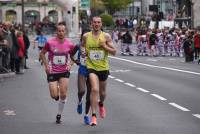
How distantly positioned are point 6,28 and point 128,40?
64.3ft

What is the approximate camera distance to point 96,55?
42.5 feet

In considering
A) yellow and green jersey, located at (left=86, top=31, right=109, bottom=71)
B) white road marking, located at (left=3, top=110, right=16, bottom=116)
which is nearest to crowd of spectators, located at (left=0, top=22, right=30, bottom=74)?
white road marking, located at (left=3, top=110, right=16, bottom=116)

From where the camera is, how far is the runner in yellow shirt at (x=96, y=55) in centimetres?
1286

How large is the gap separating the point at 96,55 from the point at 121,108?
9.51 feet

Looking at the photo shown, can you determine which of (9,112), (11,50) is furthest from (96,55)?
(11,50)

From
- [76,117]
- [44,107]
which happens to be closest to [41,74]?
[44,107]

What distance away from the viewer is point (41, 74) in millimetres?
28562

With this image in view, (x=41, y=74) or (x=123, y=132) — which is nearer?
(x=123, y=132)

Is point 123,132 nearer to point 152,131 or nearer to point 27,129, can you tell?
point 152,131

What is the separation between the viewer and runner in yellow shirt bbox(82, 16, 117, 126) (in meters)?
12.9

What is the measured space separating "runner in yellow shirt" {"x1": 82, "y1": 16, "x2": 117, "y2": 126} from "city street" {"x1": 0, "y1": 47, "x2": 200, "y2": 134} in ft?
1.90

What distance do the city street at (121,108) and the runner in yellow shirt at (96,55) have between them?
580mm

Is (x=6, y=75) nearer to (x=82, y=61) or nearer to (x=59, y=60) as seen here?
(x=59, y=60)

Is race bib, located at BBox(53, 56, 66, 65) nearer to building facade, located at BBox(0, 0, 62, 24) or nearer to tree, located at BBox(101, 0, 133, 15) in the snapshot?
building facade, located at BBox(0, 0, 62, 24)
